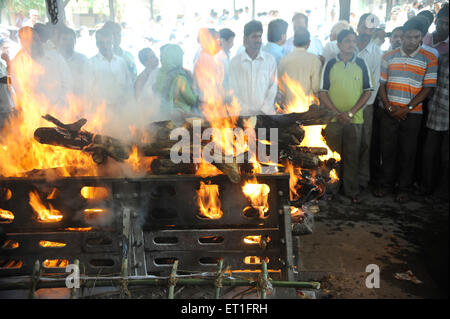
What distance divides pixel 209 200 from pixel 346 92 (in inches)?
139

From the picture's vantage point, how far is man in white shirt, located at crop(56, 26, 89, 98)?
5.61 m

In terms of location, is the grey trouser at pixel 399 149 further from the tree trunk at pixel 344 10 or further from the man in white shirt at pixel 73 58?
the man in white shirt at pixel 73 58

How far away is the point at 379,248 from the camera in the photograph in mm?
4141

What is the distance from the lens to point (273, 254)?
9.23 feet

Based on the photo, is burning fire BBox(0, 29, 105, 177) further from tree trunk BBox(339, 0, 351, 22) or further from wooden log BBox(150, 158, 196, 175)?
tree trunk BBox(339, 0, 351, 22)

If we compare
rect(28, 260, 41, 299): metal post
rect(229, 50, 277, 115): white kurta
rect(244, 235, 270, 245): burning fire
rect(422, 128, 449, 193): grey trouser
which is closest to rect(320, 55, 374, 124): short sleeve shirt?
rect(229, 50, 277, 115): white kurta

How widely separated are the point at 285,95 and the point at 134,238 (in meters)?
3.67

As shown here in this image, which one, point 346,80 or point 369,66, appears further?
point 369,66

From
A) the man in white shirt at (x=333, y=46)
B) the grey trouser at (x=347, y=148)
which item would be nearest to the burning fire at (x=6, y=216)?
the grey trouser at (x=347, y=148)

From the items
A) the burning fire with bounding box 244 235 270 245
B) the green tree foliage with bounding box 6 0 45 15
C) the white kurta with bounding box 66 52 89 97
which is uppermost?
the green tree foliage with bounding box 6 0 45 15

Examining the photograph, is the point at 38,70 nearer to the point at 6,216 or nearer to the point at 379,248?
the point at 6,216

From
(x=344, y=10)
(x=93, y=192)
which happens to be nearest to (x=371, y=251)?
(x=93, y=192)

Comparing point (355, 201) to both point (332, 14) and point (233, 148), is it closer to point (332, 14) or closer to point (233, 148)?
point (233, 148)

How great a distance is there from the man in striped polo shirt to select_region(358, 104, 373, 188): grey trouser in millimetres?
201
